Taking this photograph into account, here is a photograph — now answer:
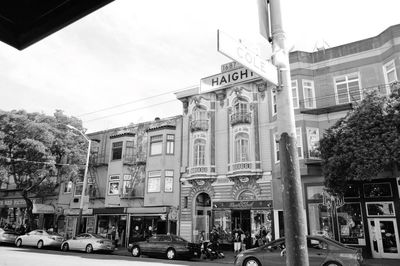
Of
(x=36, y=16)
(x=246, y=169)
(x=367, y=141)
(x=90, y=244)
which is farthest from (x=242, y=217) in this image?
(x=36, y=16)

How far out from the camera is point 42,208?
3500 centimetres

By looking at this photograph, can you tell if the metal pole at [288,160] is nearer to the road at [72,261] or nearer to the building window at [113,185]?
the road at [72,261]

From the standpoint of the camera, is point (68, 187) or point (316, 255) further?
point (68, 187)

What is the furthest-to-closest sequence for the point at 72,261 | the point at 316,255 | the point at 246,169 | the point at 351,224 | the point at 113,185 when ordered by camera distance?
the point at 113,185, the point at 246,169, the point at 351,224, the point at 72,261, the point at 316,255

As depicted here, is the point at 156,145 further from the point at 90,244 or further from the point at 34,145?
the point at 90,244

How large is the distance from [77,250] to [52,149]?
10.1m

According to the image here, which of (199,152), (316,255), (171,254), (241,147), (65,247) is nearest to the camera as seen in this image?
(316,255)

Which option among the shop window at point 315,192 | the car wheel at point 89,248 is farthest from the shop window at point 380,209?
the car wheel at point 89,248

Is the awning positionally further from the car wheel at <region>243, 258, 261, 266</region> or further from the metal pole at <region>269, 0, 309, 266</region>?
the metal pole at <region>269, 0, 309, 266</region>

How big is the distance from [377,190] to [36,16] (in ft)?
71.0

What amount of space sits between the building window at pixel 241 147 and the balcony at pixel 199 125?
319 centimetres

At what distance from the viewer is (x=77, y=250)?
2467cm

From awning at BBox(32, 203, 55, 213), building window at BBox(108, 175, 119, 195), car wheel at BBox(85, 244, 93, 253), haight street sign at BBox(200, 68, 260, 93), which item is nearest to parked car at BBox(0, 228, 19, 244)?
awning at BBox(32, 203, 55, 213)

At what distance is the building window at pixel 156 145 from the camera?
3144 cm
